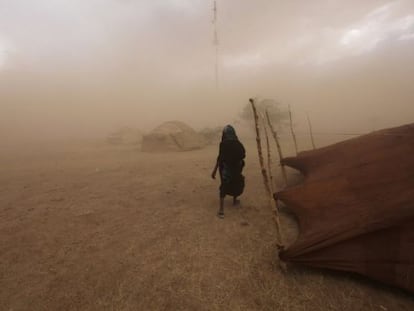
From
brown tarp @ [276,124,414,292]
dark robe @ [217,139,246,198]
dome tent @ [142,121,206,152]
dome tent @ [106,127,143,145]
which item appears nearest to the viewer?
brown tarp @ [276,124,414,292]

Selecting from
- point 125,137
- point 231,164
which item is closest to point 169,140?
point 125,137

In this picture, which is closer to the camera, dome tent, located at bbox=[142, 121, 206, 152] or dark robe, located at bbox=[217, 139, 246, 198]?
dark robe, located at bbox=[217, 139, 246, 198]

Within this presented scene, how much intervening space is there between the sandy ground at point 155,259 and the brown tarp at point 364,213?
0.32m

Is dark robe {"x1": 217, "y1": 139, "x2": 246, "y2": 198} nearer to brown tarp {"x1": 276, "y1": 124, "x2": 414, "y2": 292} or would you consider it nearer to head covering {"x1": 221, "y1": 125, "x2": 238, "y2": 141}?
head covering {"x1": 221, "y1": 125, "x2": 238, "y2": 141}

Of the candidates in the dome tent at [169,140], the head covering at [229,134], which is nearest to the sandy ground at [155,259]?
the head covering at [229,134]

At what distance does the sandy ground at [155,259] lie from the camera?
2.72 metres

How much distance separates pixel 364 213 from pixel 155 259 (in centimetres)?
304

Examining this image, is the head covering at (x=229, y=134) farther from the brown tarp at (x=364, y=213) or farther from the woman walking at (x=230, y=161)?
the brown tarp at (x=364, y=213)

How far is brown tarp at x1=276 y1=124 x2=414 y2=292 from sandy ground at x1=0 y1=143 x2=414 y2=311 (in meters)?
0.32

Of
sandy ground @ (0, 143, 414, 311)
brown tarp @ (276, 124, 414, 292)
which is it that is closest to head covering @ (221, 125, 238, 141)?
brown tarp @ (276, 124, 414, 292)

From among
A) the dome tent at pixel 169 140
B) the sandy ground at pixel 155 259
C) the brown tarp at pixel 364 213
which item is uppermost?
the dome tent at pixel 169 140

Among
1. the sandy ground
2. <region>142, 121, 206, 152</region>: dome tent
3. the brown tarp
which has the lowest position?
the sandy ground

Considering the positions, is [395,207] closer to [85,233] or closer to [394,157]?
[394,157]

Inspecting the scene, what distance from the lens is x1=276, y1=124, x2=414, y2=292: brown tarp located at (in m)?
2.64
